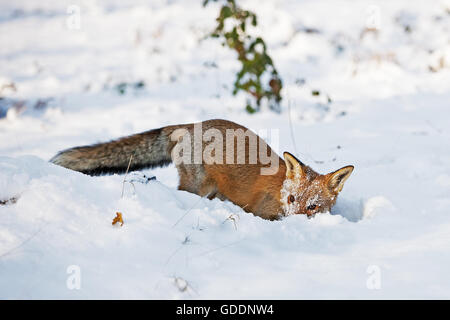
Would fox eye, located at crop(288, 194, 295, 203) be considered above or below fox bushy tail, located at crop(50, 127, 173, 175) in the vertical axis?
below

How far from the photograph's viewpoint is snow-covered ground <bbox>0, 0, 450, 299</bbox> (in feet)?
9.78

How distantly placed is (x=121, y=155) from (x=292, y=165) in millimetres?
1864

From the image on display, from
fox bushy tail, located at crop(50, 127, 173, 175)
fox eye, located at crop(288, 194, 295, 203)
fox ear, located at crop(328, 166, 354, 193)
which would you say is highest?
fox bushy tail, located at crop(50, 127, 173, 175)

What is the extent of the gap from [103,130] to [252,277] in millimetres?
5515

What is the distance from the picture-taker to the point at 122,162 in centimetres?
516

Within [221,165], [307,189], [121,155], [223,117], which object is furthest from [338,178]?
[223,117]

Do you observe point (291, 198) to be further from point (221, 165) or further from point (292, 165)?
point (221, 165)

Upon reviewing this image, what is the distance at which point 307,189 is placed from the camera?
190 inches

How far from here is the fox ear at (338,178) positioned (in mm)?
4688

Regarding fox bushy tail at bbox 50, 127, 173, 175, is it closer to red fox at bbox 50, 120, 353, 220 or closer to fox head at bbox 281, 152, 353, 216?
red fox at bbox 50, 120, 353, 220

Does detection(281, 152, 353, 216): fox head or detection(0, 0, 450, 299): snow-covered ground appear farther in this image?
detection(281, 152, 353, 216): fox head

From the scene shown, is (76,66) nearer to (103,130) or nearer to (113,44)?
(113,44)

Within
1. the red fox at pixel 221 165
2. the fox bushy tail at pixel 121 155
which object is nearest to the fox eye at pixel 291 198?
the red fox at pixel 221 165

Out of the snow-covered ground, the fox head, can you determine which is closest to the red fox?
the fox head
